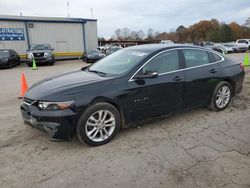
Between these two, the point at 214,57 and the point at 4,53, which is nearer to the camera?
the point at 214,57

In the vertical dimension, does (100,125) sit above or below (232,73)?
below

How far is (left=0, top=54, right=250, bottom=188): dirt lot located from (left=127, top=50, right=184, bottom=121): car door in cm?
42

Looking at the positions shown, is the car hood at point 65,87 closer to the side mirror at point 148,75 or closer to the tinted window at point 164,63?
the side mirror at point 148,75

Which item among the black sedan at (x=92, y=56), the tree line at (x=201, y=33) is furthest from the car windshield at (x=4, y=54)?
the tree line at (x=201, y=33)

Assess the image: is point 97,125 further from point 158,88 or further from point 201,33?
point 201,33

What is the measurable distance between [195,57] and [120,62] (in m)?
1.61

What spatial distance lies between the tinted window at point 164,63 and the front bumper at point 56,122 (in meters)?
1.50

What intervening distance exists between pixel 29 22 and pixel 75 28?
4806mm

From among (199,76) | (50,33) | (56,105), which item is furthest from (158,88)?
(50,33)

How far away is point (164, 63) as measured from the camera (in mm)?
4246

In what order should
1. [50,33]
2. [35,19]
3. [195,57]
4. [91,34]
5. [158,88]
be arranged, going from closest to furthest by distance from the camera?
[158,88], [195,57], [35,19], [50,33], [91,34]

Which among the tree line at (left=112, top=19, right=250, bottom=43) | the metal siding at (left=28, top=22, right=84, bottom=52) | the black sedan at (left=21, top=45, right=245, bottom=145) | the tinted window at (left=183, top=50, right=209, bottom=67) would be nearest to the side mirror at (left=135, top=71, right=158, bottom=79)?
the black sedan at (left=21, top=45, right=245, bottom=145)

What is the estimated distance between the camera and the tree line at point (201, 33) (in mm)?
64188

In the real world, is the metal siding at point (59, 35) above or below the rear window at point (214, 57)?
above
